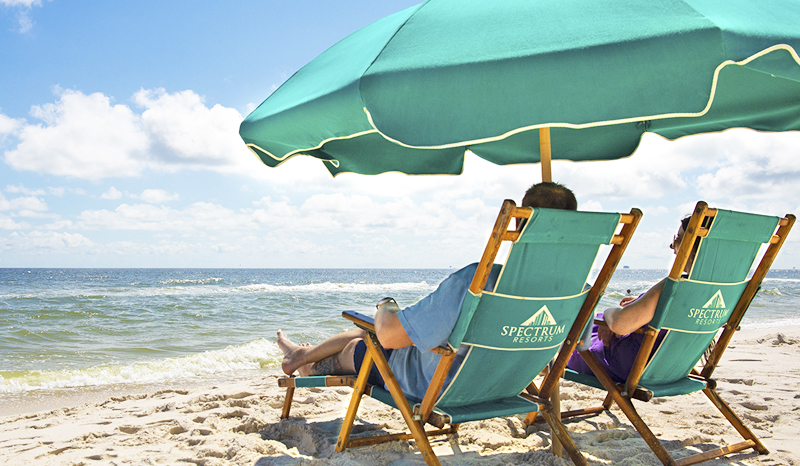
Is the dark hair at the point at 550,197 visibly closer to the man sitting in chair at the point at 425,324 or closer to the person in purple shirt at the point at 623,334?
the man sitting in chair at the point at 425,324

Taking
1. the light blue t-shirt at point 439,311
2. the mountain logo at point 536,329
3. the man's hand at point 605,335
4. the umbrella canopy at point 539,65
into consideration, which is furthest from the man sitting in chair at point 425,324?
the man's hand at point 605,335

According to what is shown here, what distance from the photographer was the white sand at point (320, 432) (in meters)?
2.52

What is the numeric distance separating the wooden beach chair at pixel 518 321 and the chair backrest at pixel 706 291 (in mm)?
384

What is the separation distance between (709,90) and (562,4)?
58 cm

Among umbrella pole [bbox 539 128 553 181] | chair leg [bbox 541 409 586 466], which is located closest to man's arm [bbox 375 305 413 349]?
chair leg [bbox 541 409 586 466]

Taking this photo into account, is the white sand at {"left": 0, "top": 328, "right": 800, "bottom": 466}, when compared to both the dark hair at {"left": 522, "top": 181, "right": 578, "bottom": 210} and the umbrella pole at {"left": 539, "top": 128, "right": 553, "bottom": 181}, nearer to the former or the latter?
the dark hair at {"left": 522, "top": 181, "right": 578, "bottom": 210}

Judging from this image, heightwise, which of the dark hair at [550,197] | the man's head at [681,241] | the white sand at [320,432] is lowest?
the white sand at [320,432]

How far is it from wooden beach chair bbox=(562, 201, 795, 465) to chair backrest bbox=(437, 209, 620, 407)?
39 centimetres

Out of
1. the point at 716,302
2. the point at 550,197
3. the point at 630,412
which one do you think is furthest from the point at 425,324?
the point at 716,302

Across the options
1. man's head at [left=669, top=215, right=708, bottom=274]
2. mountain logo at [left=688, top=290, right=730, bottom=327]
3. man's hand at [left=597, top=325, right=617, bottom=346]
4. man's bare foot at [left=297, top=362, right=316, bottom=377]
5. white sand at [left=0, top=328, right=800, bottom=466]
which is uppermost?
man's head at [left=669, top=215, right=708, bottom=274]

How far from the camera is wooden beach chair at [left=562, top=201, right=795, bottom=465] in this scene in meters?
2.23

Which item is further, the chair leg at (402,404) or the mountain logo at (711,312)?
the mountain logo at (711,312)

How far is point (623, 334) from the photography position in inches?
93.7

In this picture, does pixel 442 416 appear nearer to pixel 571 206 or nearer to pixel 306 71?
pixel 571 206
